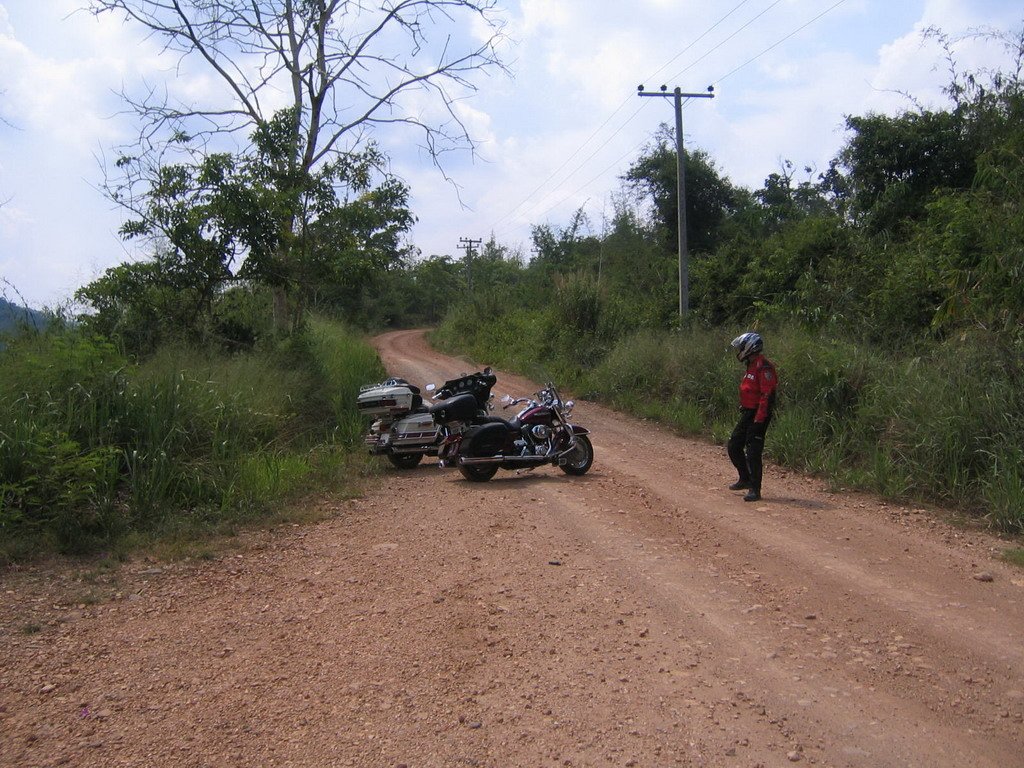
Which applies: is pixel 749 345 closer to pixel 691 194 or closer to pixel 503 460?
pixel 503 460

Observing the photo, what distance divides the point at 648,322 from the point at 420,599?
1703 centimetres

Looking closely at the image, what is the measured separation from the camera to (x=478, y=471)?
9203mm

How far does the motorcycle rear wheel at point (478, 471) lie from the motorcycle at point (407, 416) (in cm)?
72

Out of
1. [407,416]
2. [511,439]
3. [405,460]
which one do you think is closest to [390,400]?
[407,416]

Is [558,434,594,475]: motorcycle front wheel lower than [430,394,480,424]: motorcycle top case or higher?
lower

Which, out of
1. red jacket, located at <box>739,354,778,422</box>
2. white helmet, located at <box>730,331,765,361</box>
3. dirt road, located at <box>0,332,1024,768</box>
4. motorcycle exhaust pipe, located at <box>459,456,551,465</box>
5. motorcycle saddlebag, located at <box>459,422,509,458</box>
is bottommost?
dirt road, located at <box>0,332,1024,768</box>

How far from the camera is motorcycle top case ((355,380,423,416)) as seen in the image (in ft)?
33.2

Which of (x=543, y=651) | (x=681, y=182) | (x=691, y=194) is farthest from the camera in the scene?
(x=691, y=194)

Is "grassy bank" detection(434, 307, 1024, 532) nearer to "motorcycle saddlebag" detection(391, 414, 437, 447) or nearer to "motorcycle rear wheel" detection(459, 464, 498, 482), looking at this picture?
"motorcycle rear wheel" detection(459, 464, 498, 482)

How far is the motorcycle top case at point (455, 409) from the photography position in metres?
9.45

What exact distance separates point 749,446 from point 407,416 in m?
4.12

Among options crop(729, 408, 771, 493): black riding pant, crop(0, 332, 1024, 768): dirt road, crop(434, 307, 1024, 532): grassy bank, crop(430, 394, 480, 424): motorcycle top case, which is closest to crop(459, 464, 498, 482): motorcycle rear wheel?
crop(430, 394, 480, 424): motorcycle top case

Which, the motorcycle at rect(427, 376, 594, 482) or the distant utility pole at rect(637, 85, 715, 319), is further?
the distant utility pole at rect(637, 85, 715, 319)

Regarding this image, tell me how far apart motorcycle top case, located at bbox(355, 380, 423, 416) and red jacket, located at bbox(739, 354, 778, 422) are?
13.3 ft
